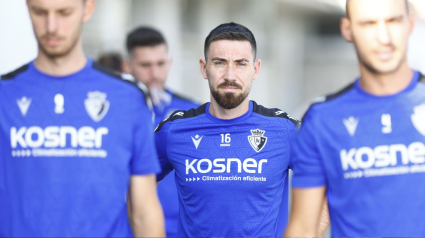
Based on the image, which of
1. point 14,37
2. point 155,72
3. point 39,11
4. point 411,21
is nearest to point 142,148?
point 39,11

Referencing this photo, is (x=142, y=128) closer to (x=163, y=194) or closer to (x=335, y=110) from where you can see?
(x=335, y=110)

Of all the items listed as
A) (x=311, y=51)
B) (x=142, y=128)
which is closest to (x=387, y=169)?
(x=142, y=128)

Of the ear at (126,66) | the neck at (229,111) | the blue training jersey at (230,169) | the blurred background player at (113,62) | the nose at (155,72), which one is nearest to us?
the blue training jersey at (230,169)

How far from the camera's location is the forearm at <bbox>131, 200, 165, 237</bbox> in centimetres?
384

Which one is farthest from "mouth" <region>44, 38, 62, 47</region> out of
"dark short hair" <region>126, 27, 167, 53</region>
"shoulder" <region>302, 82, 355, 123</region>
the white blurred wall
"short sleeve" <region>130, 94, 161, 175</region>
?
"dark short hair" <region>126, 27, 167, 53</region>

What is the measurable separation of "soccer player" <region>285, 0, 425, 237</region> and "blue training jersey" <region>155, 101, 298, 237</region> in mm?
1081

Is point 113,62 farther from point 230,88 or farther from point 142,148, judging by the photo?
point 142,148

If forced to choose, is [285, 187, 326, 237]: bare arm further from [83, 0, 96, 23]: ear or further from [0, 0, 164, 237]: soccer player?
[83, 0, 96, 23]: ear

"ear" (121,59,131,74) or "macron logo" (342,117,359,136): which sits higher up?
"macron logo" (342,117,359,136)

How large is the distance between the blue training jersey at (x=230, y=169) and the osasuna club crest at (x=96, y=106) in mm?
1361

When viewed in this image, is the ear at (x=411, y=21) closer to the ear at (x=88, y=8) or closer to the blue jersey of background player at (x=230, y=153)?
the blue jersey of background player at (x=230, y=153)

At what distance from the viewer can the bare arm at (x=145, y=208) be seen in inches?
151

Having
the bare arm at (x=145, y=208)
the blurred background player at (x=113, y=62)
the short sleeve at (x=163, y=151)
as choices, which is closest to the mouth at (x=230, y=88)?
the short sleeve at (x=163, y=151)

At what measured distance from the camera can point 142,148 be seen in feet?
12.7
